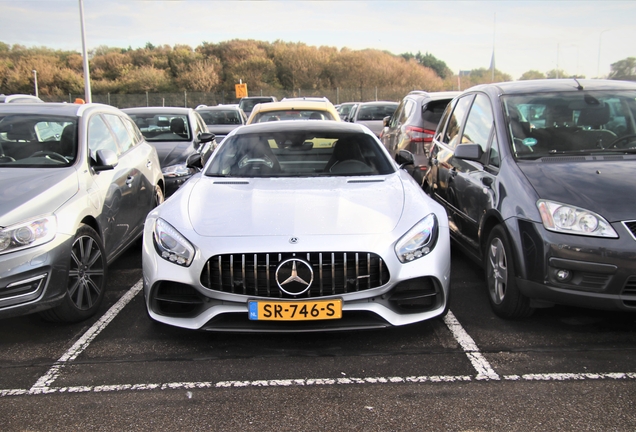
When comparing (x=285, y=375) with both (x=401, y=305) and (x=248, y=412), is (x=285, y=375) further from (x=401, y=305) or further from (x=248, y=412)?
(x=401, y=305)

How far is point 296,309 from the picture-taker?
3.37 m

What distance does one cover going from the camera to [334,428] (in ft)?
9.00

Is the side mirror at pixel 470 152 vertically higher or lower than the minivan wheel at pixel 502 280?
higher

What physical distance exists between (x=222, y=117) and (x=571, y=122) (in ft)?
42.5

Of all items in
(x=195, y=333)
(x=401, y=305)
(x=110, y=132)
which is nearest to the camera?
A: (x=401, y=305)

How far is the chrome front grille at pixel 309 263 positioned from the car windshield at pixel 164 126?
6653 millimetres

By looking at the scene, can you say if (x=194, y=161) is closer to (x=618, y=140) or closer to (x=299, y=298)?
(x=299, y=298)

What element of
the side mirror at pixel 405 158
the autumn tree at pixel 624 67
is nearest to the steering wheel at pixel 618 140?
the side mirror at pixel 405 158

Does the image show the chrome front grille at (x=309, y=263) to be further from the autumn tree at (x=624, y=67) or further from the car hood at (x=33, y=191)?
the autumn tree at (x=624, y=67)

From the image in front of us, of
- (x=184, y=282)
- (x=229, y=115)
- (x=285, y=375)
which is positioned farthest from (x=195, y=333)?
(x=229, y=115)

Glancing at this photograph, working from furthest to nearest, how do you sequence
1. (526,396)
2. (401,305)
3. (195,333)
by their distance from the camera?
(195,333) → (401,305) → (526,396)

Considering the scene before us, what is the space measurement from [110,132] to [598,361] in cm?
474

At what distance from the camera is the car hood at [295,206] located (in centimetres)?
360

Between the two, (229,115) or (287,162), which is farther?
(229,115)
